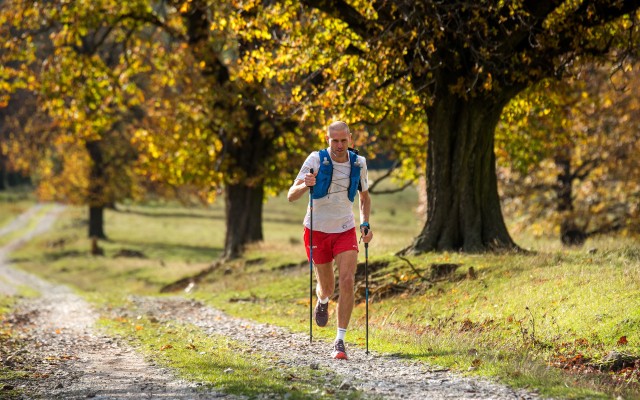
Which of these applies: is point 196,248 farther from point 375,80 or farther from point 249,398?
point 249,398

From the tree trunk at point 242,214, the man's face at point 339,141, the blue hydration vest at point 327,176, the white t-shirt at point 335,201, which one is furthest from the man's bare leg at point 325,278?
the tree trunk at point 242,214

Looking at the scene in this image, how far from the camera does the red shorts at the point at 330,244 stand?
1038 centimetres

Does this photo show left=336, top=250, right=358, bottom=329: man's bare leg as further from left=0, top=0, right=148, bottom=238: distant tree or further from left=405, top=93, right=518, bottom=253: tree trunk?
left=0, top=0, right=148, bottom=238: distant tree

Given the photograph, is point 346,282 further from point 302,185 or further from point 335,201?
point 302,185

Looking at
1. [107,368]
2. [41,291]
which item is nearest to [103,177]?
[41,291]

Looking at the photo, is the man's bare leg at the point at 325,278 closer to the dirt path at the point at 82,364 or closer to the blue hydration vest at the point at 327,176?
the blue hydration vest at the point at 327,176

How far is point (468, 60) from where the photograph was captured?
17.3m

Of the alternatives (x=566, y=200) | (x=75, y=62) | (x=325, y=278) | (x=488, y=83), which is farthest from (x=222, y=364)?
(x=566, y=200)

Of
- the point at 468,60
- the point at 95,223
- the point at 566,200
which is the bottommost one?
the point at 95,223

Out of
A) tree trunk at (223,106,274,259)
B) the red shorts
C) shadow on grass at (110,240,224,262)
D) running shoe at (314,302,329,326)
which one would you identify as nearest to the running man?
the red shorts

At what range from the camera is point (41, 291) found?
30.8m

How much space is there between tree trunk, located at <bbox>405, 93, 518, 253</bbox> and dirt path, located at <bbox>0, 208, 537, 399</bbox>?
505 centimetres

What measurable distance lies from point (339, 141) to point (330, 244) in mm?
1340

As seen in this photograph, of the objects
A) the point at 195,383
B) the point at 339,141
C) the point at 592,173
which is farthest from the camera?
the point at 592,173
